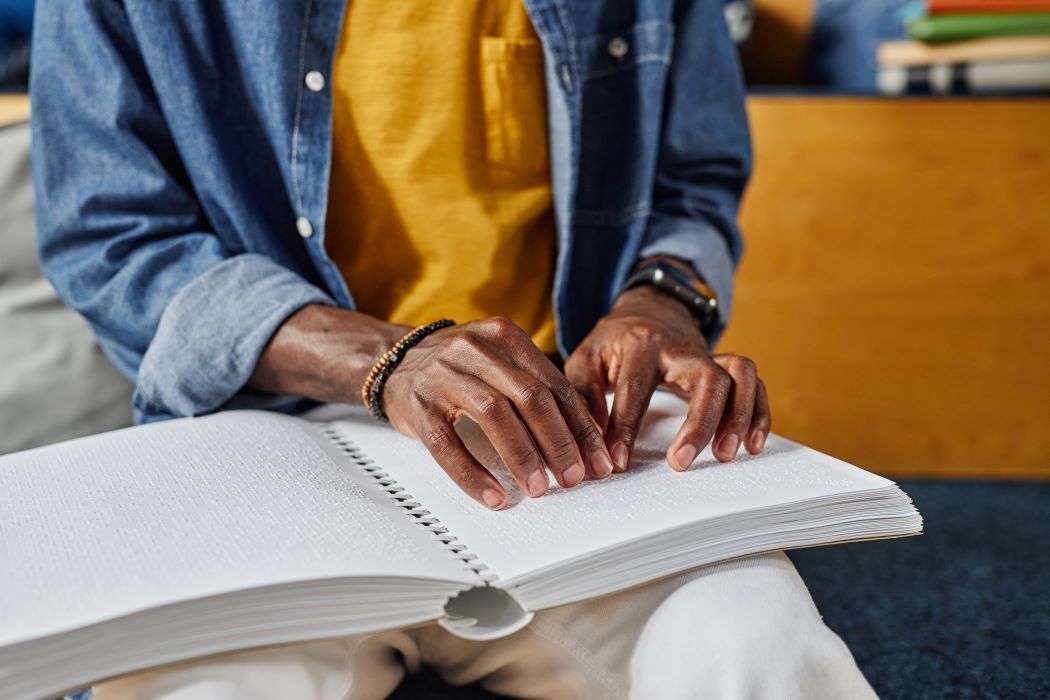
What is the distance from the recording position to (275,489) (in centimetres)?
49

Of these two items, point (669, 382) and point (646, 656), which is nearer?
point (646, 656)

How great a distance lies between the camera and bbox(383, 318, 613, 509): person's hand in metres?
0.50

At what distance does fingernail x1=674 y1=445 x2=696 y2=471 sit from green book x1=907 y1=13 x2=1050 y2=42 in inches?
39.2

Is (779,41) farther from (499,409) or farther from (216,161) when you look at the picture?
(499,409)

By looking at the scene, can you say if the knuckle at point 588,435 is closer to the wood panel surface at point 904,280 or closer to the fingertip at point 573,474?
the fingertip at point 573,474

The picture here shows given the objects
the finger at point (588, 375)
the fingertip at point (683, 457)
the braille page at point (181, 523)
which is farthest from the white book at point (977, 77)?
the braille page at point (181, 523)

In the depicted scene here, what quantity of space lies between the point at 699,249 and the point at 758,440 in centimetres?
27

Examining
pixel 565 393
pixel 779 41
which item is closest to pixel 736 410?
pixel 565 393

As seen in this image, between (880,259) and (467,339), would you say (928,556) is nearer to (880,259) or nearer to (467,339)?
(880,259)

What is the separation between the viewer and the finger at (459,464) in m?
0.49

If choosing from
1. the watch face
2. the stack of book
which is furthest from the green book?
the watch face

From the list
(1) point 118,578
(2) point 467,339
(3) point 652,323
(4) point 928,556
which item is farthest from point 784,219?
(1) point 118,578

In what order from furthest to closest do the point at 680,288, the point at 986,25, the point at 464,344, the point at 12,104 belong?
the point at 986,25
the point at 12,104
the point at 680,288
the point at 464,344

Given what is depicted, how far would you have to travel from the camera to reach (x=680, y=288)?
75 centimetres
